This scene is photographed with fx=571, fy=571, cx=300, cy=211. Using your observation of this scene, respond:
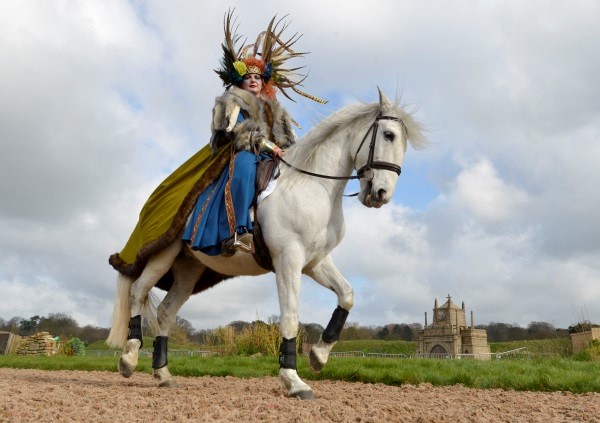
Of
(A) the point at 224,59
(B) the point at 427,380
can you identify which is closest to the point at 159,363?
(B) the point at 427,380

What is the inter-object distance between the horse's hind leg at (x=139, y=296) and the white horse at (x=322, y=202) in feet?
2.20

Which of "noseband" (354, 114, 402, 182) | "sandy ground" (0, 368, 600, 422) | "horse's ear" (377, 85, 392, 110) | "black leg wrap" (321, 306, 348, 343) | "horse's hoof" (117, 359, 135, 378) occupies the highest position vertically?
"horse's ear" (377, 85, 392, 110)

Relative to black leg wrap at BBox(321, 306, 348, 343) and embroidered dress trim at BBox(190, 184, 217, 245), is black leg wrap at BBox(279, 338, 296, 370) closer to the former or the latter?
black leg wrap at BBox(321, 306, 348, 343)

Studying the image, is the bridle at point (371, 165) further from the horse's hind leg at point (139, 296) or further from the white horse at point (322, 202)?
the horse's hind leg at point (139, 296)

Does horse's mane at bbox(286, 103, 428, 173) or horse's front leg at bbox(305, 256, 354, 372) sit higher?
horse's mane at bbox(286, 103, 428, 173)

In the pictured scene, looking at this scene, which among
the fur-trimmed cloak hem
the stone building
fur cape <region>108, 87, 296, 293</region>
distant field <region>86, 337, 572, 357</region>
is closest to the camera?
fur cape <region>108, 87, 296, 293</region>

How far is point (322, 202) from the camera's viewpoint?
18.5ft

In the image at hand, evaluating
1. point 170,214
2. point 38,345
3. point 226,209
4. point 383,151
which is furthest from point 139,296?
point 38,345

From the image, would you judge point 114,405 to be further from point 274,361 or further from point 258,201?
point 274,361

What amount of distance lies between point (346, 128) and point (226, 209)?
58.8 inches

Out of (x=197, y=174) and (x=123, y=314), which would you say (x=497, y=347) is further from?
(x=197, y=174)

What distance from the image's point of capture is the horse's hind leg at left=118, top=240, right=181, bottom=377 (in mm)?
6621

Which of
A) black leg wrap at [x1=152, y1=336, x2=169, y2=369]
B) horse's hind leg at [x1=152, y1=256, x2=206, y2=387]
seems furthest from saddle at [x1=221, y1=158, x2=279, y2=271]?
black leg wrap at [x1=152, y1=336, x2=169, y2=369]

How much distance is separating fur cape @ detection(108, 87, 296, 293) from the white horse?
56 centimetres
